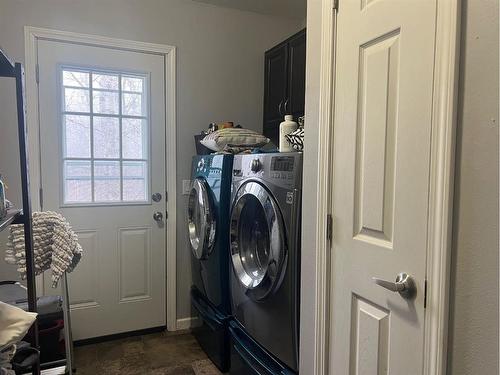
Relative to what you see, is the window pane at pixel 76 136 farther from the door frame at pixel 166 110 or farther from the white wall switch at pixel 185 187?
the white wall switch at pixel 185 187

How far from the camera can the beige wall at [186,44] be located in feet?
7.52

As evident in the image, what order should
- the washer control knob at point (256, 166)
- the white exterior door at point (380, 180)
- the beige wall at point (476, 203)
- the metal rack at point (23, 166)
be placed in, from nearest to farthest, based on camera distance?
the beige wall at point (476, 203)
the white exterior door at point (380, 180)
the metal rack at point (23, 166)
the washer control knob at point (256, 166)

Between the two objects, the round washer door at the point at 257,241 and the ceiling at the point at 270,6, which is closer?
the round washer door at the point at 257,241

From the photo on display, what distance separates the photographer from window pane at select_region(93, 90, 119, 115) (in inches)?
98.5

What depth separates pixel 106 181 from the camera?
255 centimetres

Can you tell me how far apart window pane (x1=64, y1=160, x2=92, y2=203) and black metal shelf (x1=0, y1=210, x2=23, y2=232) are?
127 centimetres

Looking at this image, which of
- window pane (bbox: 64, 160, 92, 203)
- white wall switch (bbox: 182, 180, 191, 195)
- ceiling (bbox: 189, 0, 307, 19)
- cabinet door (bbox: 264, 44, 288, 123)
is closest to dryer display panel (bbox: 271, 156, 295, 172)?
cabinet door (bbox: 264, 44, 288, 123)

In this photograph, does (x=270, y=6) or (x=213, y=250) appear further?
(x=270, y=6)

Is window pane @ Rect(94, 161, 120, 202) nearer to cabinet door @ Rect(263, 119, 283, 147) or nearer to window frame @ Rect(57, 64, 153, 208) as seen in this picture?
window frame @ Rect(57, 64, 153, 208)

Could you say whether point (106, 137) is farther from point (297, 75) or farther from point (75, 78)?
point (297, 75)

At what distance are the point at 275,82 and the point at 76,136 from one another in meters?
1.46

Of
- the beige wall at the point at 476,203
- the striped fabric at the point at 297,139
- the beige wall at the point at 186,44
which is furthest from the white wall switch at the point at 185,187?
the beige wall at the point at 476,203

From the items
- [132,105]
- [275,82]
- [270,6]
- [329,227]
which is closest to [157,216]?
[132,105]

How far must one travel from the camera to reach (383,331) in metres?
1.10
